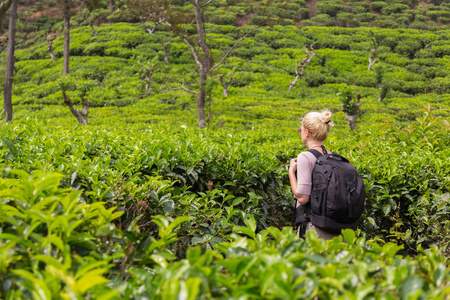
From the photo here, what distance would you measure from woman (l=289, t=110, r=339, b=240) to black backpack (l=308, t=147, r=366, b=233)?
0.22 ft

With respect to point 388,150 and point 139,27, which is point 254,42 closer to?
point 139,27

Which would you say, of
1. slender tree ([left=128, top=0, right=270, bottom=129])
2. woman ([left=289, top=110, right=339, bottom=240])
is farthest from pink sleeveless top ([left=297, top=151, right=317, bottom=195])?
slender tree ([left=128, top=0, right=270, bottom=129])

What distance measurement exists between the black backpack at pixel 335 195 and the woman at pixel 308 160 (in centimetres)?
7

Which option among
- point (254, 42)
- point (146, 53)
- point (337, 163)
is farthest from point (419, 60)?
point (337, 163)

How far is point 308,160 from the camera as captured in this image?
97.5 inches

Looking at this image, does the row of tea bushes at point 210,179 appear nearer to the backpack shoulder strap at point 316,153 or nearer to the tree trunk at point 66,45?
the backpack shoulder strap at point 316,153

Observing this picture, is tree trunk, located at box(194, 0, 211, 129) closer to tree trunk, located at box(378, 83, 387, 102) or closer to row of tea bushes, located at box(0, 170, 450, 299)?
row of tea bushes, located at box(0, 170, 450, 299)

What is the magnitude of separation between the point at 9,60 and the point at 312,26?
79.6ft

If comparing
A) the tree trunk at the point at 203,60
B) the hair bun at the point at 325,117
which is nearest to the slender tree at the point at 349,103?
the tree trunk at the point at 203,60

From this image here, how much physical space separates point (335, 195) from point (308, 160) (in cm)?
34

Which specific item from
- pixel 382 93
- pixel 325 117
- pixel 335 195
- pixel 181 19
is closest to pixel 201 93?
pixel 181 19

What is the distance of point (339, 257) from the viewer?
1.21 metres

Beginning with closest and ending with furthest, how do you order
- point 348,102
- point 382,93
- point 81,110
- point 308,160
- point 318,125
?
point 308,160 < point 318,125 < point 348,102 < point 81,110 < point 382,93

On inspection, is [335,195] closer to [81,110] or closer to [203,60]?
[203,60]
